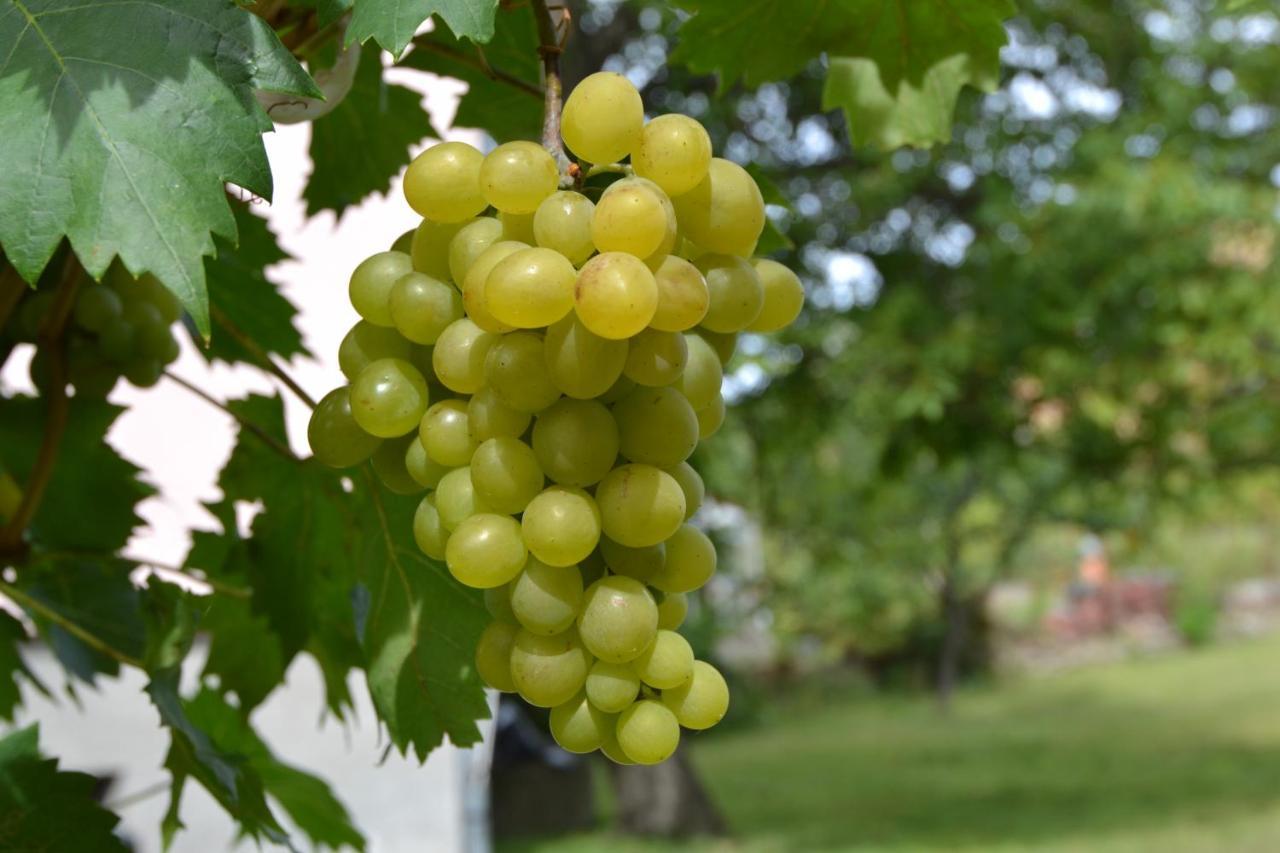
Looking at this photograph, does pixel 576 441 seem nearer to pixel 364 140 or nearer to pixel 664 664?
pixel 664 664

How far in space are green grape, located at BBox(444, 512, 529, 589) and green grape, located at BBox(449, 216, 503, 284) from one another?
7cm

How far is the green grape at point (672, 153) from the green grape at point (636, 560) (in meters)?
0.11

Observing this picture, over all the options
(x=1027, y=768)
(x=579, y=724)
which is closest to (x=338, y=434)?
(x=579, y=724)

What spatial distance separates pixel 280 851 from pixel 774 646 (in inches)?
296

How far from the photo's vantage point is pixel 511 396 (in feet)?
1.32

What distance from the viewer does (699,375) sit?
0.43 m

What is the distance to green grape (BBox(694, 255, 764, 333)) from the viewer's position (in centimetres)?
43

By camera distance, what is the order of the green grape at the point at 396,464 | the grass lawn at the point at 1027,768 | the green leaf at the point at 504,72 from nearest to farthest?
the green grape at the point at 396,464 < the green leaf at the point at 504,72 < the grass lawn at the point at 1027,768

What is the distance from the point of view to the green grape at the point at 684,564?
0.43 meters

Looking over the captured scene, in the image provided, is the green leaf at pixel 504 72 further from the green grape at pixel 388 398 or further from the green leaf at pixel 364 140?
the green grape at pixel 388 398

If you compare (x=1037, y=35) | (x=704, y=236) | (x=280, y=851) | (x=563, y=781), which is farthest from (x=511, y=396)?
(x=563, y=781)

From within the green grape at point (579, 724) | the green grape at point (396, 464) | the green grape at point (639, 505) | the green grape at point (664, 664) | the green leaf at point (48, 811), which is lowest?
the green leaf at point (48, 811)

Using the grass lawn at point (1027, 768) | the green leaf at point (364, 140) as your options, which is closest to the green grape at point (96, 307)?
the green leaf at point (364, 140)

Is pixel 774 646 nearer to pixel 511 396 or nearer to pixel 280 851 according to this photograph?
pixel 280 851
